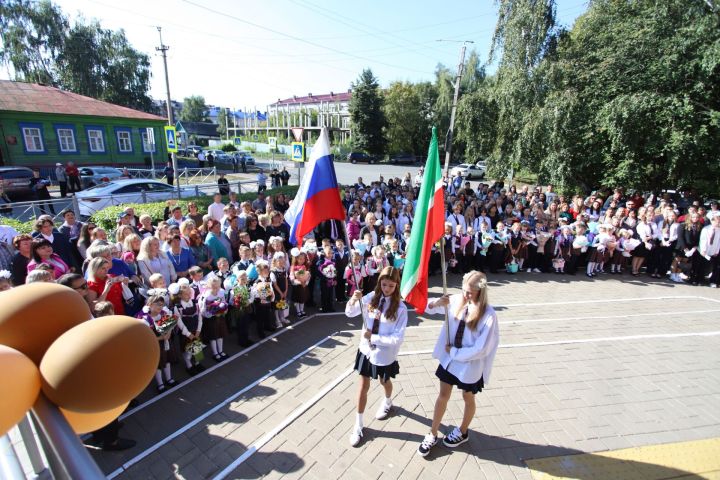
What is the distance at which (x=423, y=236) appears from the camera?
13.9 ft

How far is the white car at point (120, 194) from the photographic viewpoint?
12.3m

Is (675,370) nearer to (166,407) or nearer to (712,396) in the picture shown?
(712,396)

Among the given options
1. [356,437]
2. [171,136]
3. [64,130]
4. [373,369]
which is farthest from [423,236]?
[64,130]

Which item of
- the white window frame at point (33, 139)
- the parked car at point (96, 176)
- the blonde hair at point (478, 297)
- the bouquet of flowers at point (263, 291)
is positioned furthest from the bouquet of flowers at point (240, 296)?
the white window frame at point (33, 139)

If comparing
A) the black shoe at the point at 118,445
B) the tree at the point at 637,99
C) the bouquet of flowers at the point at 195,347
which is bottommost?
the black shoe at the point at 118,445

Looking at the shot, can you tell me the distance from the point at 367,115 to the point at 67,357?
1930 inches

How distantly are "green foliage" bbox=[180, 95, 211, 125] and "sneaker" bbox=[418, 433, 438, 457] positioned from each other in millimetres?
120754

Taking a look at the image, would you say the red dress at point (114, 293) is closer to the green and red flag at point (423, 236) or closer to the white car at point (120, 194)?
the green and red flag at point (423, 236)

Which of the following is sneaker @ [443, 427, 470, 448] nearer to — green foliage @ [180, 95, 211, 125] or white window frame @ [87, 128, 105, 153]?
white window frame @ [87, 128, 105, 153]

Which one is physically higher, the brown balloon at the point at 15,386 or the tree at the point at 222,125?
the tree at the point at 222,125

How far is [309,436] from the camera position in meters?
4.30

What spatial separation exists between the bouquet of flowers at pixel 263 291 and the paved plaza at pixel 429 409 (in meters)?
0.81

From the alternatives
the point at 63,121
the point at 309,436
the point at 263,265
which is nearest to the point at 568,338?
the point at 309,436

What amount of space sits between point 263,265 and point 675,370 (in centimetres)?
685
